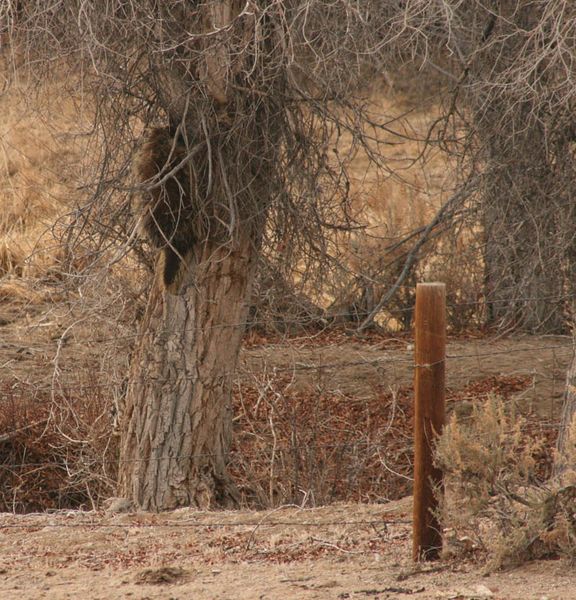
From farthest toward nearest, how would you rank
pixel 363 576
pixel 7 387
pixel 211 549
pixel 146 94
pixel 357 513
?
pixel 7 387 → pixel 146 94 → pixel 357 513 → pixel 211 549 → pixel 363 576

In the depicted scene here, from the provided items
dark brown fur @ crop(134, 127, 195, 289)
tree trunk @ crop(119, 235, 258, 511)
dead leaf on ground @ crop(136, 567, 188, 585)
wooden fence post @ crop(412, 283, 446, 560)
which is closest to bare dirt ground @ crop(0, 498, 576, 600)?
dead leaf on ground @ crop(136, 567, 188, 585)

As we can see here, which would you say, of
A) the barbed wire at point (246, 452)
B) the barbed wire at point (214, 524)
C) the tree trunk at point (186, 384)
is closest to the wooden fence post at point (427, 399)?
the barbed wire at point (214, 524)

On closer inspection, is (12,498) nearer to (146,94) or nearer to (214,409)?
(214,409)

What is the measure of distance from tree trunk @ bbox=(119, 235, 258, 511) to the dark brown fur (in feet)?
0.47

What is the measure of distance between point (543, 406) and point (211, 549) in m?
6.27

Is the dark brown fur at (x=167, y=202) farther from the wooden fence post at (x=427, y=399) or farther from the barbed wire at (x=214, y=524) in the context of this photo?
the wooden fence post at (x=427, y=399)

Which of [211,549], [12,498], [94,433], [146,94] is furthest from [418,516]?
[12,498]

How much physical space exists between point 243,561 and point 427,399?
1176mm

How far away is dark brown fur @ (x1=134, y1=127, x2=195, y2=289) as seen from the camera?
7.49m

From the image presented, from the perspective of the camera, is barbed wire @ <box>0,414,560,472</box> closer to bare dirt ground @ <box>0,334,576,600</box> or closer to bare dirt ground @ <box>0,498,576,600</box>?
bare dirt ground @ <box>0,334,576,600</box>

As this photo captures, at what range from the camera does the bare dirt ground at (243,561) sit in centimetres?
467

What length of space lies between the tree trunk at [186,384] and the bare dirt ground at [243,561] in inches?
44.2

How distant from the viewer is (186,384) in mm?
7914

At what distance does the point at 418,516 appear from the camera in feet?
16.1
